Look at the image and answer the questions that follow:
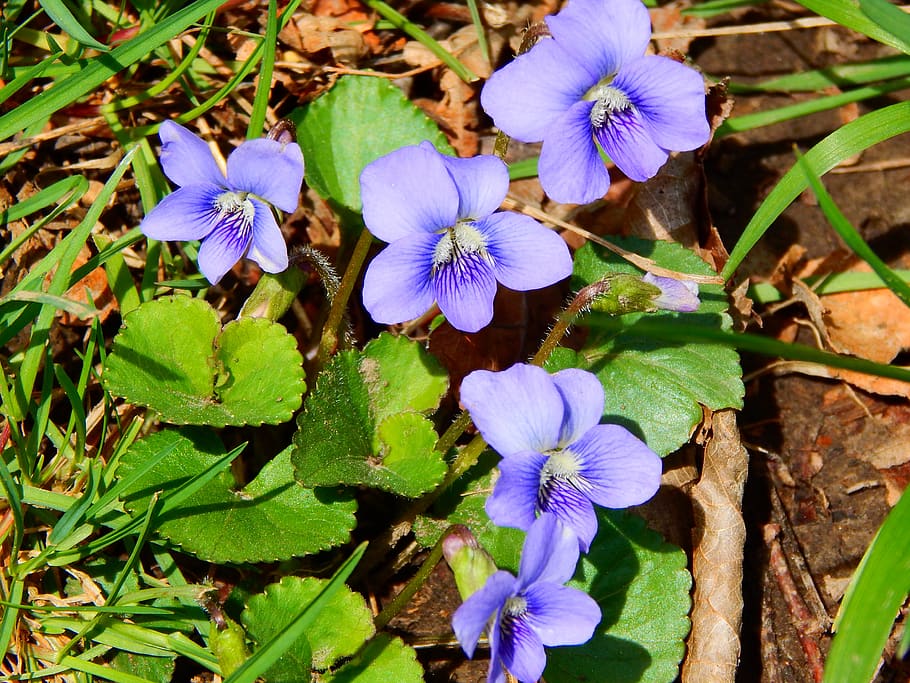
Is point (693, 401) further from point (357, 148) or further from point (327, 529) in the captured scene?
point (357, 148)

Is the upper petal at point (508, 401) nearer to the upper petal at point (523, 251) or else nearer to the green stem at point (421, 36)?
the upper petal at point (523, 251)

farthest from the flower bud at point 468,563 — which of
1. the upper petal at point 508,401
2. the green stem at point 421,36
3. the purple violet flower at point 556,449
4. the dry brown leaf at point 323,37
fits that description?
the dry brown leaf at point 323,37

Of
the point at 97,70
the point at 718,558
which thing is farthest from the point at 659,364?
the point at 97,70

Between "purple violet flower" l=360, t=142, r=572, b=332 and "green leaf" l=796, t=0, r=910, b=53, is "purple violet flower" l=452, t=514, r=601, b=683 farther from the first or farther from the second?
"green leaf" l=796, t=0, r=910, b=53

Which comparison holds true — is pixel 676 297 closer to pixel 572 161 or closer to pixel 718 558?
pixel 572 161

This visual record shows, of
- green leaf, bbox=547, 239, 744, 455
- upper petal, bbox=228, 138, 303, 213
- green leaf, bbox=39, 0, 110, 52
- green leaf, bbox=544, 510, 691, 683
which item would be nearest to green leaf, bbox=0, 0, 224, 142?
green leaf, bbox=39, 0, 110, 52
